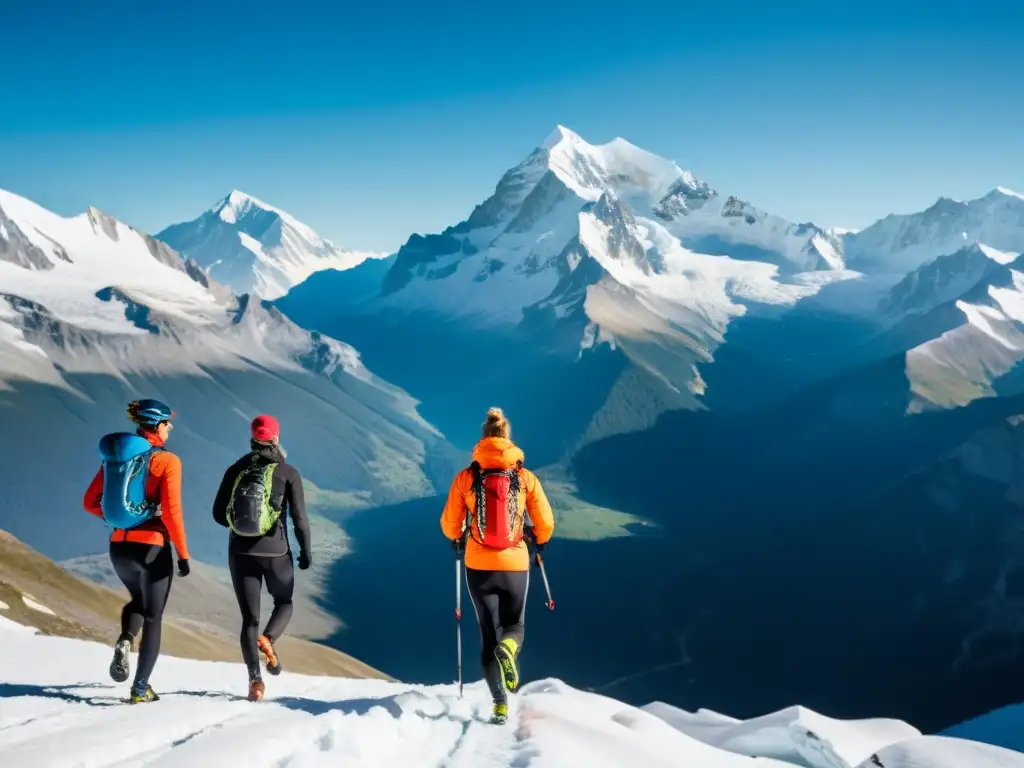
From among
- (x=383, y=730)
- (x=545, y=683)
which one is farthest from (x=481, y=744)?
(x=545, y=683)

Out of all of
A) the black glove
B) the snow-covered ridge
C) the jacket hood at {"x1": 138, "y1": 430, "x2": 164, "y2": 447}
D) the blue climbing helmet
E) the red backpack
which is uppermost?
the blue climbing helmet

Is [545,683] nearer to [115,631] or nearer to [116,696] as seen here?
[116,696]

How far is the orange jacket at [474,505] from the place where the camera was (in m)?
16.4

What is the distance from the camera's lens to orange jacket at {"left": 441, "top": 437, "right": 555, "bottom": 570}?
16.4 meters

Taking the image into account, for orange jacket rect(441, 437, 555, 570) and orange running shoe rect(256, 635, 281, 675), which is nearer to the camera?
orange jacket rect(441, 437, 555, 570)

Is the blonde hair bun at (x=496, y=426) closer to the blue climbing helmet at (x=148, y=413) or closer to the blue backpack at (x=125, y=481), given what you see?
the blue climbing helmet at (x=148, y=413)

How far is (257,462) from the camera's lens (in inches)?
646

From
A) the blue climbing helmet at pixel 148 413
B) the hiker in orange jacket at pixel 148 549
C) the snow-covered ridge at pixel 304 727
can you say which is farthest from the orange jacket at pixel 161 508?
the snow-covered ridge at pixel 304 727

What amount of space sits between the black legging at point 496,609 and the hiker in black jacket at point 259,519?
11.8ft

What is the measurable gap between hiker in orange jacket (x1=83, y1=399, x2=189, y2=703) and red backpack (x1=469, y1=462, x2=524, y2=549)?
5.75m

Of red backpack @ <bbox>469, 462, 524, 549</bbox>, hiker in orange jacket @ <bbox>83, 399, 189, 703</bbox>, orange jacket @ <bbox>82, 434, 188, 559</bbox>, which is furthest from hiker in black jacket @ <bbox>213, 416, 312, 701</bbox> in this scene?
red backpack @ <bbox>469, 462, 524, 549</bbox>

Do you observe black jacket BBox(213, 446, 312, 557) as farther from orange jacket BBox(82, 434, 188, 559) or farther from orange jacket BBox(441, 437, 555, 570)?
orange jacket BBox(441, 437, 555, 570)

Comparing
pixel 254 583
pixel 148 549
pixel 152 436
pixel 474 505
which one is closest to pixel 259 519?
pixel 254 583

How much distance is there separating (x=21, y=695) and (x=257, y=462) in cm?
642
